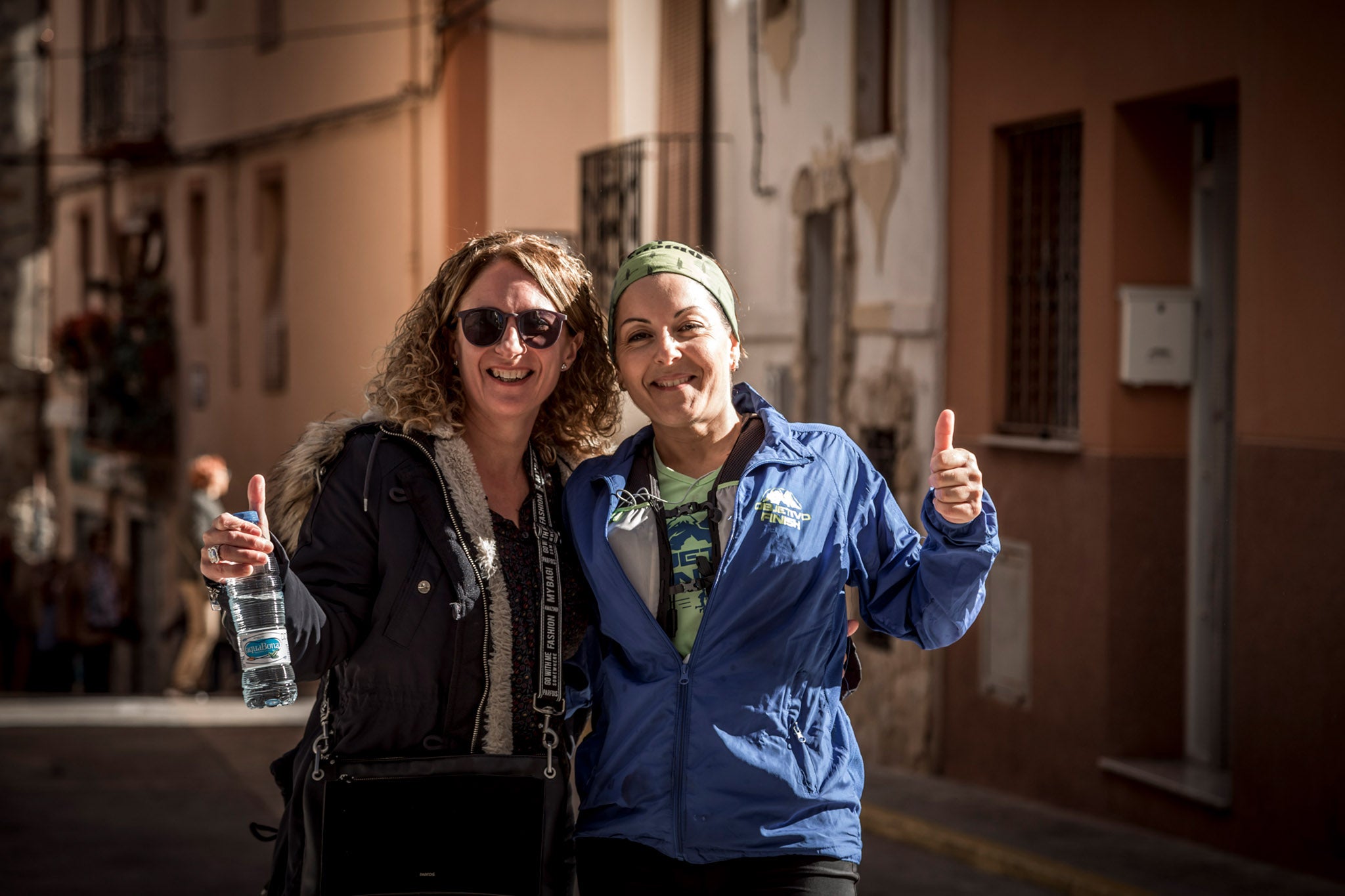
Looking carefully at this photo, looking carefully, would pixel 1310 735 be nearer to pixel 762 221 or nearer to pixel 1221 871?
pixel 1221 871

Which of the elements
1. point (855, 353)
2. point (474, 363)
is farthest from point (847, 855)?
point (855, 353)

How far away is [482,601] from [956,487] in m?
0.90

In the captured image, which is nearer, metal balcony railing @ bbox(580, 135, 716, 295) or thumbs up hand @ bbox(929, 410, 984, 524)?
thumbs up hand @ bbox(929, 410, 984, 524)

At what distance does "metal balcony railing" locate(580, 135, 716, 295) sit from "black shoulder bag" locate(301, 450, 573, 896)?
1048 centimetres

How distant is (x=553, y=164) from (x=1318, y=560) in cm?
1226

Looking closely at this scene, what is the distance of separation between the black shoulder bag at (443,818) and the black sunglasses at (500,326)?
0.55 m

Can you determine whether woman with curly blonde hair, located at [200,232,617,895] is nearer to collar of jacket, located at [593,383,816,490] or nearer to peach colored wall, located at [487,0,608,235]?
collar of jacket, located at [593,383,816,490]

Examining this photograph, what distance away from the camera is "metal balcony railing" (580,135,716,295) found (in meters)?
14.0

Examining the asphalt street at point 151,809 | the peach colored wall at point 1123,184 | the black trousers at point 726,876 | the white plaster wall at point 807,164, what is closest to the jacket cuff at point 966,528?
the black trousers at point 726,876

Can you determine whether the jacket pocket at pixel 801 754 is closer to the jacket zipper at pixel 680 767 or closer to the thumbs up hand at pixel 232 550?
the jacket zipper at pixel 680 767

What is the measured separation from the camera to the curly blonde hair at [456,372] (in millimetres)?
3680

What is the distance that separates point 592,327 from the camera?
12.8 ft

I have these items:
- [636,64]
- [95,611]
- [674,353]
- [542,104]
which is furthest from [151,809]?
[95,611]

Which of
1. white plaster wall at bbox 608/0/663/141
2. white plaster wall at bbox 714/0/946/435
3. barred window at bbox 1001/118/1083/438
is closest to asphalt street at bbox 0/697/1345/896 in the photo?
barred window at bbox 1001/118/1083/438
